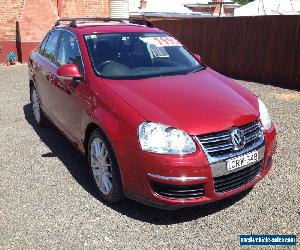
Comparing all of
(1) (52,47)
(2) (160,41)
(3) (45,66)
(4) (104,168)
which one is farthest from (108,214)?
(1) (52,47)

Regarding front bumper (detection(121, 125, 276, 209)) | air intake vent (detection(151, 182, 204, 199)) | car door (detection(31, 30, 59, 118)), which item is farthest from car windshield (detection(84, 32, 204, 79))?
air intake vent (detection(151, 182, 204, 199))

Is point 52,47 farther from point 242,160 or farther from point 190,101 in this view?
point 242,160

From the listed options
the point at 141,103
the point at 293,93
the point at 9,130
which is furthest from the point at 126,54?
the point at 293,93

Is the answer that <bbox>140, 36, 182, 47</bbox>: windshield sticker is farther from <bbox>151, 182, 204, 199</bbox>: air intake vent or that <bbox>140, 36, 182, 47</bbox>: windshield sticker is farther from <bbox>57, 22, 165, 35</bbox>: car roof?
<bbox>151, 182, 204, 199</bbox>: air intake vent

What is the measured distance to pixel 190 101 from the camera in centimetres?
347

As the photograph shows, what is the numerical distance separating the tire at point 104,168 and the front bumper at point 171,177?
19cm

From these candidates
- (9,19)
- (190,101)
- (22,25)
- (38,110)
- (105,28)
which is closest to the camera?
(190,101)

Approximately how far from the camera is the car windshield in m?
4.06

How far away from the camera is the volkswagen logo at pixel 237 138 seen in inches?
124

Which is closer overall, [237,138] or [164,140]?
[164,140]

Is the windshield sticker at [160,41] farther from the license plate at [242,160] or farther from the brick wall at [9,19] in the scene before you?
the brick wall at [9,19]

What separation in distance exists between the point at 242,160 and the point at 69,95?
2213mm

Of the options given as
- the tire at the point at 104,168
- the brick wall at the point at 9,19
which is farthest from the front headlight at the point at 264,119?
the brick wall at the point at 9,19

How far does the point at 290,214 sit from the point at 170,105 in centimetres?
162
